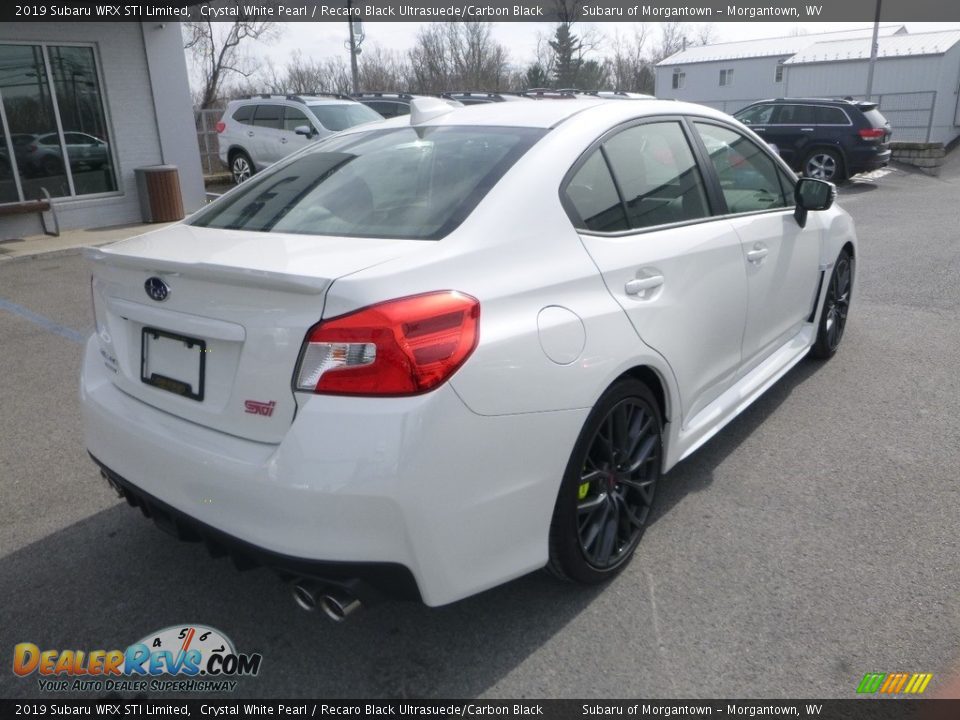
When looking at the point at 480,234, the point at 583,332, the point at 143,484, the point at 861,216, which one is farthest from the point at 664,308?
the point at 861,216

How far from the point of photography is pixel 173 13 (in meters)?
11.8

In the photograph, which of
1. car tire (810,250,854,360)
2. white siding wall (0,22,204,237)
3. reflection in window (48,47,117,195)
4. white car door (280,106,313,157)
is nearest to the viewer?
car tire (810,250,854,360)

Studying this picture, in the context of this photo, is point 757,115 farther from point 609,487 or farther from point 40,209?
point 609,487

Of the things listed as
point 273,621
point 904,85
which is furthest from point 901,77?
point 273,621

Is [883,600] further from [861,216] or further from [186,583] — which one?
[861,216]

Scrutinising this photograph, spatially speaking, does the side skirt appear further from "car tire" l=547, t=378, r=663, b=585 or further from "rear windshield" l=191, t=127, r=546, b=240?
"rear windshield" l=191, t=127, r=546, b=240

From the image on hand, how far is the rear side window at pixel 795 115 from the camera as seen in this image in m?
16.8

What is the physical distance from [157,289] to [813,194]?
332 cm

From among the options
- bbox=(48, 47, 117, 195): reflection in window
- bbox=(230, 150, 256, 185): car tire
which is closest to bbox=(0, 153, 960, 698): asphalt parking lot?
bbox=(48, 47, 117, 195): reflection in window

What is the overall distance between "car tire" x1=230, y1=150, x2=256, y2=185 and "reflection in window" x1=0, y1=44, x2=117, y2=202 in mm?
4825

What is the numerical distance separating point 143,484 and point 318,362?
2.80 ft

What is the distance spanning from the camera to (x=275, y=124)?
15.7 meters

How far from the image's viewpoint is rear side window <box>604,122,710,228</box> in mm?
2969

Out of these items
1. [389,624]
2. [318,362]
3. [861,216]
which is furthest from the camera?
[861,216]
